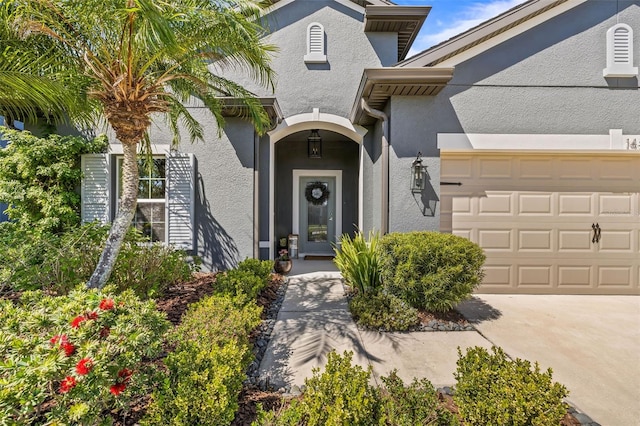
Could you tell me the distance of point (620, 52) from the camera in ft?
18.1

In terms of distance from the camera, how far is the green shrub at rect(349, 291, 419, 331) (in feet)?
13.7

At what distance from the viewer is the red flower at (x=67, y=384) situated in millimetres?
1689

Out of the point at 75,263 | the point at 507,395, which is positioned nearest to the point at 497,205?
the point at 507,395

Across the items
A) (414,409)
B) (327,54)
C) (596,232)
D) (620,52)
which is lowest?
(414,409)

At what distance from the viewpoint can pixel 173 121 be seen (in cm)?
550

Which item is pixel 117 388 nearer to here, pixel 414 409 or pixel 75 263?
pixel 414 409

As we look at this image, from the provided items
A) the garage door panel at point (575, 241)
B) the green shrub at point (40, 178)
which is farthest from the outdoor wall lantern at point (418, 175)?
the green shrub at point (40, 178)

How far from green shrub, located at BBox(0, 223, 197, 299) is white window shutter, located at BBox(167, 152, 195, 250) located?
117 centimetres

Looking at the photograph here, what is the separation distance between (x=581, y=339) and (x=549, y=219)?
268cm

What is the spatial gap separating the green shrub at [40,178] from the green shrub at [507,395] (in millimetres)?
7480

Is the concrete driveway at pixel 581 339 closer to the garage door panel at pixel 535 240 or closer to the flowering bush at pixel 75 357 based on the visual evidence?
the garage door panel at pixel 535 240

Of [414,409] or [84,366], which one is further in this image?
[414,409]

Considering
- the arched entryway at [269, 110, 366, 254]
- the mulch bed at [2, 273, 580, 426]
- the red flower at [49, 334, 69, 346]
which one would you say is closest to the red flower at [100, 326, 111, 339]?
the red flower at [49, 334, 69, 346]

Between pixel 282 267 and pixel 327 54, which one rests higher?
pixel 327 54
